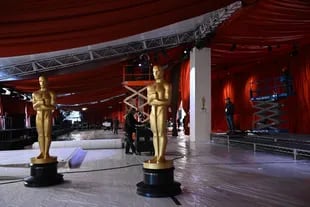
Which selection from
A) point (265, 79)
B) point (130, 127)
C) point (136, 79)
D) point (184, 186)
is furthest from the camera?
point (136, 79)

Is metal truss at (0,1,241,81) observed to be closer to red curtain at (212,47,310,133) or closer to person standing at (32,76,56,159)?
red curtain at (212,47,310,133)

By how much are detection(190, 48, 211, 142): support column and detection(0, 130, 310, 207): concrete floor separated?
6591 mm

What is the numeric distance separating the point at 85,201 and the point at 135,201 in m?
0.58

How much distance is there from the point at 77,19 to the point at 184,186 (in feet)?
10.9

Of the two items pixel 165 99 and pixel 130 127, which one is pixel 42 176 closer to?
pixel 165 99

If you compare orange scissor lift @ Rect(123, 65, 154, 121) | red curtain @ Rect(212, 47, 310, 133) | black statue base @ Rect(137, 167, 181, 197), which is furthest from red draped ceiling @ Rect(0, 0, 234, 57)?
orange scissor lift @ Rect(123, 65, 154, 121)

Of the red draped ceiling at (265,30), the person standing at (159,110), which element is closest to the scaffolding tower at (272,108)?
the red draped ceiling at (265,30)

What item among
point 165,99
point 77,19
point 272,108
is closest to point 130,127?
point 77,19

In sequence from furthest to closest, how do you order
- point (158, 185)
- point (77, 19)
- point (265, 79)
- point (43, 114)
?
point (265, 79) → point (77, 19) → point (43, 114) → point (158, 185)

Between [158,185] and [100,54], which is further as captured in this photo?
[100,54]

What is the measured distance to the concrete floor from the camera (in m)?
3.89

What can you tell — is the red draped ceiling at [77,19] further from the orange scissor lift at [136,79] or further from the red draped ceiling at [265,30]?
the orange scissor lift at [136,79]

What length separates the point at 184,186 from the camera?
4793 mm

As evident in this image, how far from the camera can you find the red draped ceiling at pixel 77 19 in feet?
17.3
